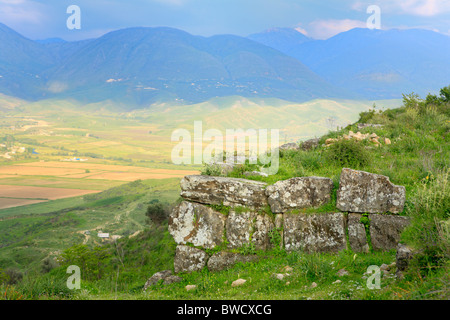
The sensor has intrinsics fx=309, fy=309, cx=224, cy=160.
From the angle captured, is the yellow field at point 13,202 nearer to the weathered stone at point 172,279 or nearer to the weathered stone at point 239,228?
the weathered stone at point 172,279

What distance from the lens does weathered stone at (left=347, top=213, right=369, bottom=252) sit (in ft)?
28.6

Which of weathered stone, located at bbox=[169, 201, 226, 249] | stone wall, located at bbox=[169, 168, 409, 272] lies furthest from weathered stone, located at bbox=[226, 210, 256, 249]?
weathered stone, located at bbox=[169, 201, 226, 249]

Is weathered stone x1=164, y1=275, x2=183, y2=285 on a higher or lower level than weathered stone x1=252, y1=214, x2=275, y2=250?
lower

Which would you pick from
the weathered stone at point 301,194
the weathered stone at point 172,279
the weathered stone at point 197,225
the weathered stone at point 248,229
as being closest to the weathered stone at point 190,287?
the weathered stone at point 172,279

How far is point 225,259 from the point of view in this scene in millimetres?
9469

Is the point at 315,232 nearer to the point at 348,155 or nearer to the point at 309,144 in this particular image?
the point at 348,155

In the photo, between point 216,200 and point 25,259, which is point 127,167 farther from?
point 216,200

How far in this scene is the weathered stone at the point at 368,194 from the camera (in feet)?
29.2

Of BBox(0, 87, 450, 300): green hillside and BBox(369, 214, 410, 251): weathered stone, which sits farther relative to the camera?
BBox(369, 214, 410, 251): weathered stone

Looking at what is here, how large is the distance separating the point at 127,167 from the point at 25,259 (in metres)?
99.2

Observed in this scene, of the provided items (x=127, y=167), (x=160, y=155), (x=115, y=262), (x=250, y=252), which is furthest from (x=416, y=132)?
(x=160, y=155)

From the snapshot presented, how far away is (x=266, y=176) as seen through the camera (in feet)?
37.0

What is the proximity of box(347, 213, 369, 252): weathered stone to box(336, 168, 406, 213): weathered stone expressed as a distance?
0.28 meters

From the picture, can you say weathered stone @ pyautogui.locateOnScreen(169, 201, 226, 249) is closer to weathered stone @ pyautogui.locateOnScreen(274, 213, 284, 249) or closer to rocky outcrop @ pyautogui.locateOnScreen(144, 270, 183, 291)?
→ rocky outcrop @ pyautogui.locateOnScreen(144, 270, 183, 291)
